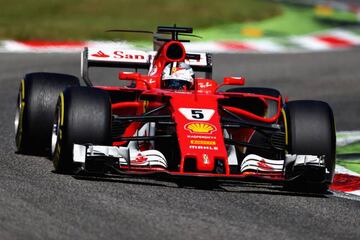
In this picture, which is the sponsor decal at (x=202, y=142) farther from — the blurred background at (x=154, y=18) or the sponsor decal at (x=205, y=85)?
the blurred background at (x=154, y=18)

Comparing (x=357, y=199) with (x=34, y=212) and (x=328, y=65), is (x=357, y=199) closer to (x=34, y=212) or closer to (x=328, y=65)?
(x=34, y=212)

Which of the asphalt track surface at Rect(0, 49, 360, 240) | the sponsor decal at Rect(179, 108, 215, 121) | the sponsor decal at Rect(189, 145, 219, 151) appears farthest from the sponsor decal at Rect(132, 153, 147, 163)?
the sponsor decal at Rect(179, 108, 215, 121)

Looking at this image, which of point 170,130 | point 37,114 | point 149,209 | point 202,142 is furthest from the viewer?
point 37,114

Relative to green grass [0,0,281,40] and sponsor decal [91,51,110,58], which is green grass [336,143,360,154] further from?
green grass [0,0,281,40]

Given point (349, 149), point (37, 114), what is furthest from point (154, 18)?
point (37, 114)

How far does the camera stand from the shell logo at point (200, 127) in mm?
9617

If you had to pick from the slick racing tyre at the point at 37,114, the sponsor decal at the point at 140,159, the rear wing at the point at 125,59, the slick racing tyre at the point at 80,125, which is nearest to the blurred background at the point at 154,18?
the rear wing at the point at 125,59

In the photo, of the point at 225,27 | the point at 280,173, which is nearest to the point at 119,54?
the point at 280,173

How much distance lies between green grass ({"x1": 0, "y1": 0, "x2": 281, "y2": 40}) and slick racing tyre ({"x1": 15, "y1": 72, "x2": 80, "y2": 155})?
10008 millimetres

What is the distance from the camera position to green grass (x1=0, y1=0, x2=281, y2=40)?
2162 centimetres

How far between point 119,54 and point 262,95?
2073mm

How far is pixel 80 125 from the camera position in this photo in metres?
9.63

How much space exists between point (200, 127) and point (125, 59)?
8.82 ft

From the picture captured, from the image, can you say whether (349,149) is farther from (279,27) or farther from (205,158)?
(279,27)
